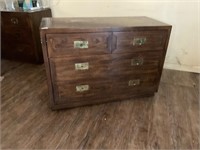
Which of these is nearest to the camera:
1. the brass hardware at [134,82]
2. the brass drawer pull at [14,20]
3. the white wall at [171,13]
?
the brass hardware at [134,82]

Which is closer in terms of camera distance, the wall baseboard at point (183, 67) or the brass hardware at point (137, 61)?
the brass hardware at point (137, 61)

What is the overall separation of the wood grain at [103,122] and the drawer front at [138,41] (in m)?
0.50

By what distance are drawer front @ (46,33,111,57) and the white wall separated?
1.02 meters

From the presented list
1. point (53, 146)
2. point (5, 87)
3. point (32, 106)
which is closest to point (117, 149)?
point (53, 146)

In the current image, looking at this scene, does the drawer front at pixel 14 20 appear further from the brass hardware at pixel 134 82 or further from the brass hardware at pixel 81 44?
the brass hardware at pixel 134 82

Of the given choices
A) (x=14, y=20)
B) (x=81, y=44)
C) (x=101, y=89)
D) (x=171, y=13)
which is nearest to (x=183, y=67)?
(x=171, y=13)

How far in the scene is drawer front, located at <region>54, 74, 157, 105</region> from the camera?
1421mm

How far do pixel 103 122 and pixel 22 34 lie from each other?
4.98 ft

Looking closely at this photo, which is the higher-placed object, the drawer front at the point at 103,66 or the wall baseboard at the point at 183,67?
the drawer front at the point at 103,66

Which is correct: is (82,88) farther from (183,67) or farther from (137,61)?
(183,67)

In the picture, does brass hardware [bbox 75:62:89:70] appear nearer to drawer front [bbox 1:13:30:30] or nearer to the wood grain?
the wood grain

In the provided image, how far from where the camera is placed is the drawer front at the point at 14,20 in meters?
2.05

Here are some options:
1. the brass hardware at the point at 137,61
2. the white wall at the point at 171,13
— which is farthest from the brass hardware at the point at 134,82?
the white wall at the point at 171,13

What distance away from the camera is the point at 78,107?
154 centimetres
